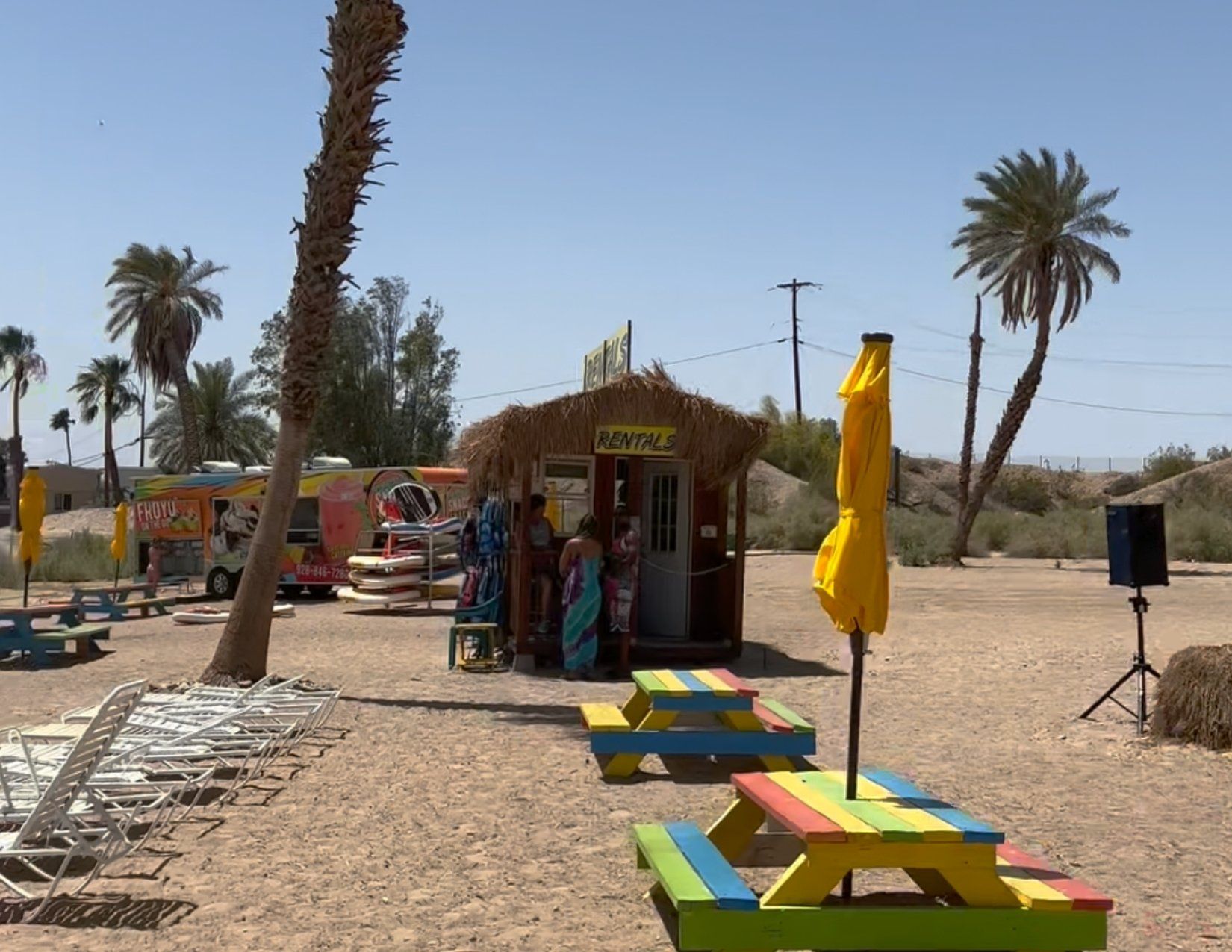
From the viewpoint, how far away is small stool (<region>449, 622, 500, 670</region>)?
13852 mm

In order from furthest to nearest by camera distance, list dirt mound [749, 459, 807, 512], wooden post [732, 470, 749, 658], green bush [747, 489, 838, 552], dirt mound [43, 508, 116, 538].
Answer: dirt mound [43, 508, 116, 538], dirt mound [749, 459, 807, 512], green bush [747, 489, 838, 552], wooden post [732, 470, 749, 658]

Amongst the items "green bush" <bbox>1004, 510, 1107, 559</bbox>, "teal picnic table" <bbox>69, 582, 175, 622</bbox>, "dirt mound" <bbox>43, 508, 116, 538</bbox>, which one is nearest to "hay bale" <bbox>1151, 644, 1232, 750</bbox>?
"teal picnic table" <bbox>69, 582, 175, 622</bbox>

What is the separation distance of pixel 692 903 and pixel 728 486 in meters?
10.1

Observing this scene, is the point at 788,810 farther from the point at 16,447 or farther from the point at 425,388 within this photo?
the point at 16,447

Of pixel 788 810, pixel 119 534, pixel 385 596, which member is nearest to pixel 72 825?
pixel 788 810

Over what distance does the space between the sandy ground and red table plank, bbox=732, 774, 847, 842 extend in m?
0.65

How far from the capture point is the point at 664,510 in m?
14.9

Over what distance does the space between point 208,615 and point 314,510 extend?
491 centimetres

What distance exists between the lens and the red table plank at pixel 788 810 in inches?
183

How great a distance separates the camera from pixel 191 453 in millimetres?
40031

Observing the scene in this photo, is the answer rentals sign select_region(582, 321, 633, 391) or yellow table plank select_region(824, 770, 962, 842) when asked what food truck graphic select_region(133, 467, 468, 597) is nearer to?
rentals sign select_region(582, 321, 633, 391)

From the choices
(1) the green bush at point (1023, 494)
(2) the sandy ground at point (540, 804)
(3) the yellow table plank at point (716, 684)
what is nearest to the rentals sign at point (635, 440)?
(2) the sandy ground at point (540, 804)

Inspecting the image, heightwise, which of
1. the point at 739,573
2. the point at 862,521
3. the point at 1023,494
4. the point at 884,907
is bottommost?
the point at 884,907

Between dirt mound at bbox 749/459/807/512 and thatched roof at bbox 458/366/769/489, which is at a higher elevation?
dirt mound at bbox 749/459/807/512
